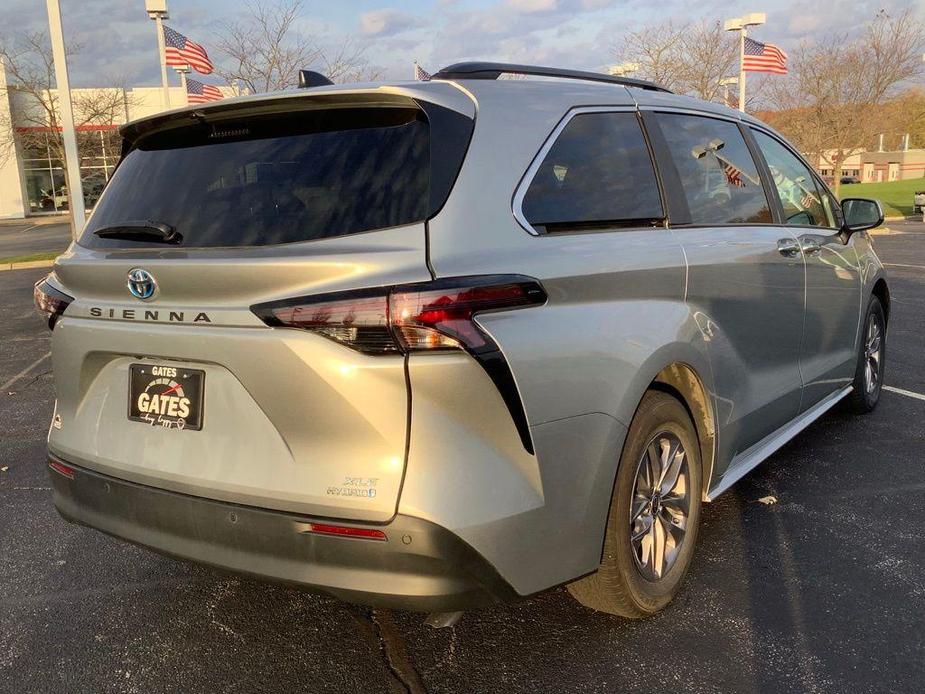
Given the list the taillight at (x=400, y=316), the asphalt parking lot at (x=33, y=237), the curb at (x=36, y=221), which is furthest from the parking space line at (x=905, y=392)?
the curb at (x=36, y=221)

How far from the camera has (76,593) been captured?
3270mm

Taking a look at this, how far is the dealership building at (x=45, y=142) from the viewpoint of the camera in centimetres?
3797

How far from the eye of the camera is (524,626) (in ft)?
9.55

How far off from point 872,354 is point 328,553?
4427mm

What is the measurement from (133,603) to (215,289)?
5.12ft

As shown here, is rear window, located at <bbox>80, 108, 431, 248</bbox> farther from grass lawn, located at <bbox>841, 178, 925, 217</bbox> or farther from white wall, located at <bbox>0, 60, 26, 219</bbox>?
white wall, located at <bbox>0, 60, 26, 219</bbox>

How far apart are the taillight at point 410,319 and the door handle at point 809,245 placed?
2.49 m

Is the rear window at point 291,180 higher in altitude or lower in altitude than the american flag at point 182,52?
lower

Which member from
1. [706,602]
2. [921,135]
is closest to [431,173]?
[706,602]

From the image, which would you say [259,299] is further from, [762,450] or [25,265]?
[25,265]

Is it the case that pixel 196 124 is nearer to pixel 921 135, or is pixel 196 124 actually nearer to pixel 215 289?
pixel 215 289

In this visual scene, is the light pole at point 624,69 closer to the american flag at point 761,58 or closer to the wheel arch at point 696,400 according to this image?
the american flag at point 761,58

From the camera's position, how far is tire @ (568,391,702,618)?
8.69 ft

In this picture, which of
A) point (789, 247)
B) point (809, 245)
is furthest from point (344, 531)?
point (809, 245)
